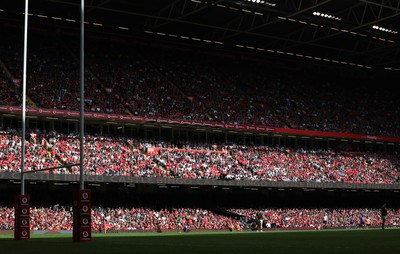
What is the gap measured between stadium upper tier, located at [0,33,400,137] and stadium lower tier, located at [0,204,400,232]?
9271 mm

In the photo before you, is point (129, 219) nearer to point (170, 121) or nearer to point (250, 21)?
point (170, 121)

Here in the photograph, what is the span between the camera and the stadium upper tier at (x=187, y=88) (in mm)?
56688

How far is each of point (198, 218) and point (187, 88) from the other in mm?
16794

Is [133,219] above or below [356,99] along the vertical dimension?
below

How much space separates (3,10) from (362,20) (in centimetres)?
3129

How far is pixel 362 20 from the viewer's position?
5828 cm

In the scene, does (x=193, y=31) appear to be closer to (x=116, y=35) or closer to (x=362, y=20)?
(x=116, y=35)

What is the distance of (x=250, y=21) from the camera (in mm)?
61812

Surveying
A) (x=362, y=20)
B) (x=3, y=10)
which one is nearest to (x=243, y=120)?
(x=362, y=20)

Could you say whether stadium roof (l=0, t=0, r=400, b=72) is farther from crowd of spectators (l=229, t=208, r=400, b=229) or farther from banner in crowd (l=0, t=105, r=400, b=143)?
crowd of spectators (l=229, t=208, r=400, b=229)

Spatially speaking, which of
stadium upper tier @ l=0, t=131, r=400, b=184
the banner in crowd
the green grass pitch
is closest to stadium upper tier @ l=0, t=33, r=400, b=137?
the banner in crowd

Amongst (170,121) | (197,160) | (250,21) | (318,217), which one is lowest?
(318,217)

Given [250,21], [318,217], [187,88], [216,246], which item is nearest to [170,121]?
[187,88]

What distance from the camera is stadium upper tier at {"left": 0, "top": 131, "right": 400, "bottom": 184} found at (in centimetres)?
4922
